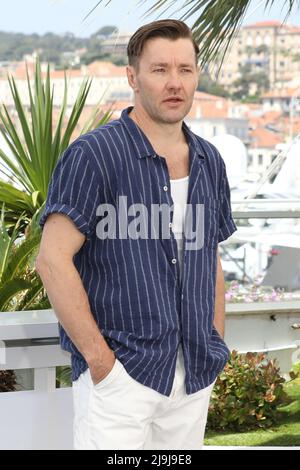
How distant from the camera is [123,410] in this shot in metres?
2.05

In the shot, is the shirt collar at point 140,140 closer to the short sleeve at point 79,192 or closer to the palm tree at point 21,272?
the short sleeve at point 79,192

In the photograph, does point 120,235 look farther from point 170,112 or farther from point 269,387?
point 269,387

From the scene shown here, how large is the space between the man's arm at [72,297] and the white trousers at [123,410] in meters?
0.04

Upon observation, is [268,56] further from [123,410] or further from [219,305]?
[123,410]

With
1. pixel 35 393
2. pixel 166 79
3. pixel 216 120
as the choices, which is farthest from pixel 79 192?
pixel 216 120

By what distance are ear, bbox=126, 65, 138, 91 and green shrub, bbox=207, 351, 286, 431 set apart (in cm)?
136

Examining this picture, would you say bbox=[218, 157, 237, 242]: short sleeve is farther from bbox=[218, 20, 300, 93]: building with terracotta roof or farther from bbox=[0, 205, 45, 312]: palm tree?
bbox=[218, 20, 300, 93]: building with terracotta roof

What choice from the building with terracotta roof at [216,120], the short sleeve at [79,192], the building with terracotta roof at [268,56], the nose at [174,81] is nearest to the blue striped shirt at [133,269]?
the short sleeve at [79,192]

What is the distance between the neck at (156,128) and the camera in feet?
7.07

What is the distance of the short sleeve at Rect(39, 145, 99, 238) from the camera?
2.03m

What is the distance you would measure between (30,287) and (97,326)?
2.77 feet

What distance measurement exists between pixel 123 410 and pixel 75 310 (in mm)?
220

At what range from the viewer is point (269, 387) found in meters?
3.37

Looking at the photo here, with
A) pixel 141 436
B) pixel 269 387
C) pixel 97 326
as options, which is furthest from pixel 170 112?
pixel 269 387
